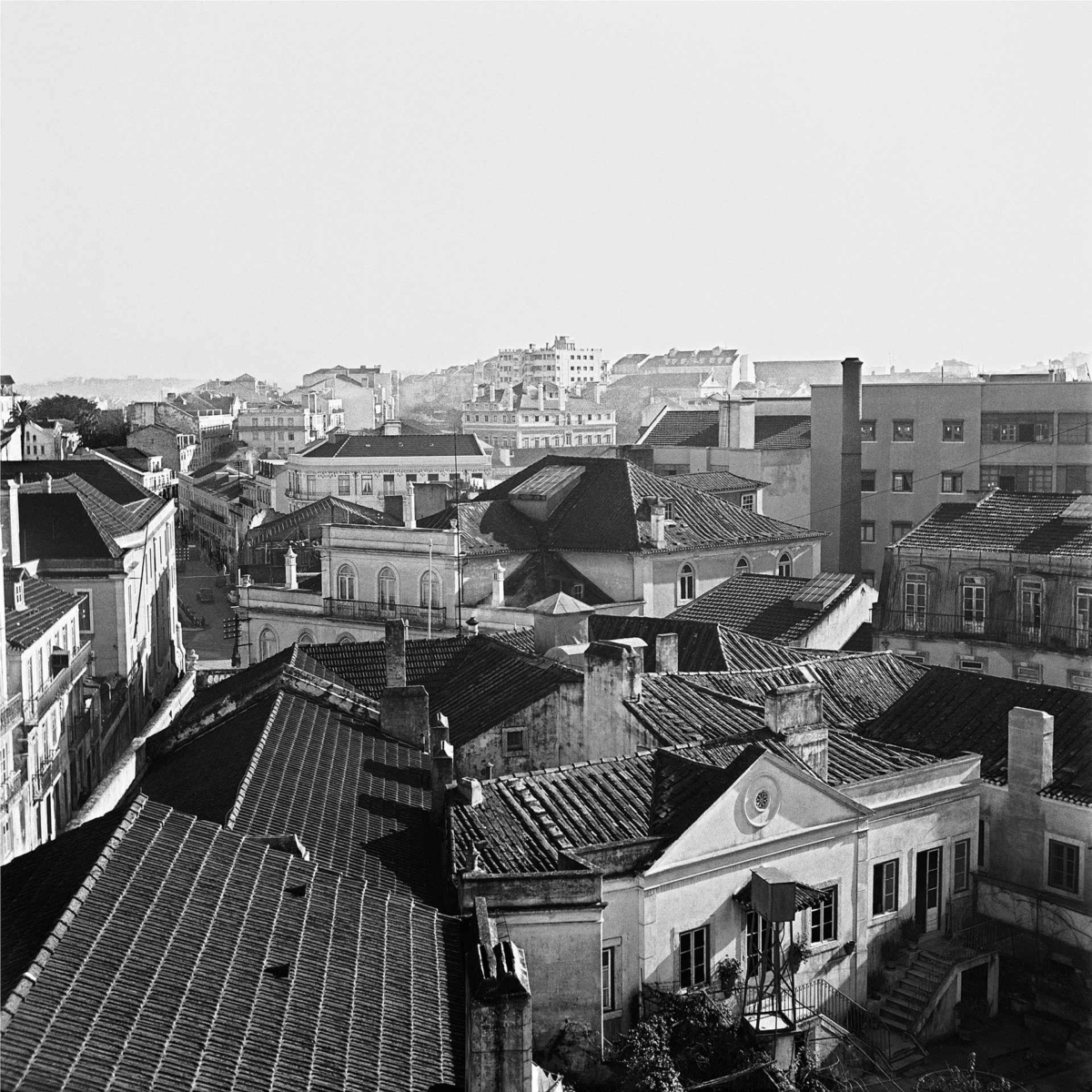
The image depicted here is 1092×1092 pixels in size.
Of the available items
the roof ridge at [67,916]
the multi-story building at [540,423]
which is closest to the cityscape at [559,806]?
the roof ridge at [67,916]

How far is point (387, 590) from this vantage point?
44.0 metres

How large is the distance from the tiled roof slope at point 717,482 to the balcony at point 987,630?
54.7 ft

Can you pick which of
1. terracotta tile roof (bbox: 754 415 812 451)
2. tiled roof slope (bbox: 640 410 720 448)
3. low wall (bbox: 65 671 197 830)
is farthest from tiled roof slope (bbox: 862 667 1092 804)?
tiled roof slope (bbox: 640 410 720 448)

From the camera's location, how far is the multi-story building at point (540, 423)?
412 ft

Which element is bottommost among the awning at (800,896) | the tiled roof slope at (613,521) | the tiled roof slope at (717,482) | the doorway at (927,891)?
the doorway at (927,891)

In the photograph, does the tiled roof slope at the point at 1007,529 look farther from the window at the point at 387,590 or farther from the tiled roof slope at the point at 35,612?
the tiled roof slope at the point at 35,612

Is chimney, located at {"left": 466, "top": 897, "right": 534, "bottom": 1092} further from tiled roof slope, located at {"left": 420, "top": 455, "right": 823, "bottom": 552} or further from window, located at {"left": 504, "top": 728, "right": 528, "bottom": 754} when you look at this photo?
tiled roof slope, located at {"left": 420, "top": 455, "right": 823, "bottom": 552}

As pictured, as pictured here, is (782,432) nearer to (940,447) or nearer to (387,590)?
(940,447)

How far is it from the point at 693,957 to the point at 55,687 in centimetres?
1792

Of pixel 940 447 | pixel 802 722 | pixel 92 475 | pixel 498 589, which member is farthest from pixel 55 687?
pixel 940 447

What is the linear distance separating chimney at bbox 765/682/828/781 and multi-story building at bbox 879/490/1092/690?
12.8 metres

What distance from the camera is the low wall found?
791 inches

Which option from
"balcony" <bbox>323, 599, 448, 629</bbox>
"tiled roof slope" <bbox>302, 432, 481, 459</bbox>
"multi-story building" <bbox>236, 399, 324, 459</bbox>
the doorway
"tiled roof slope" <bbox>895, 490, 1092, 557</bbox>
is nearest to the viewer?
the doorway

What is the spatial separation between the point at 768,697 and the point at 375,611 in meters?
22.9
